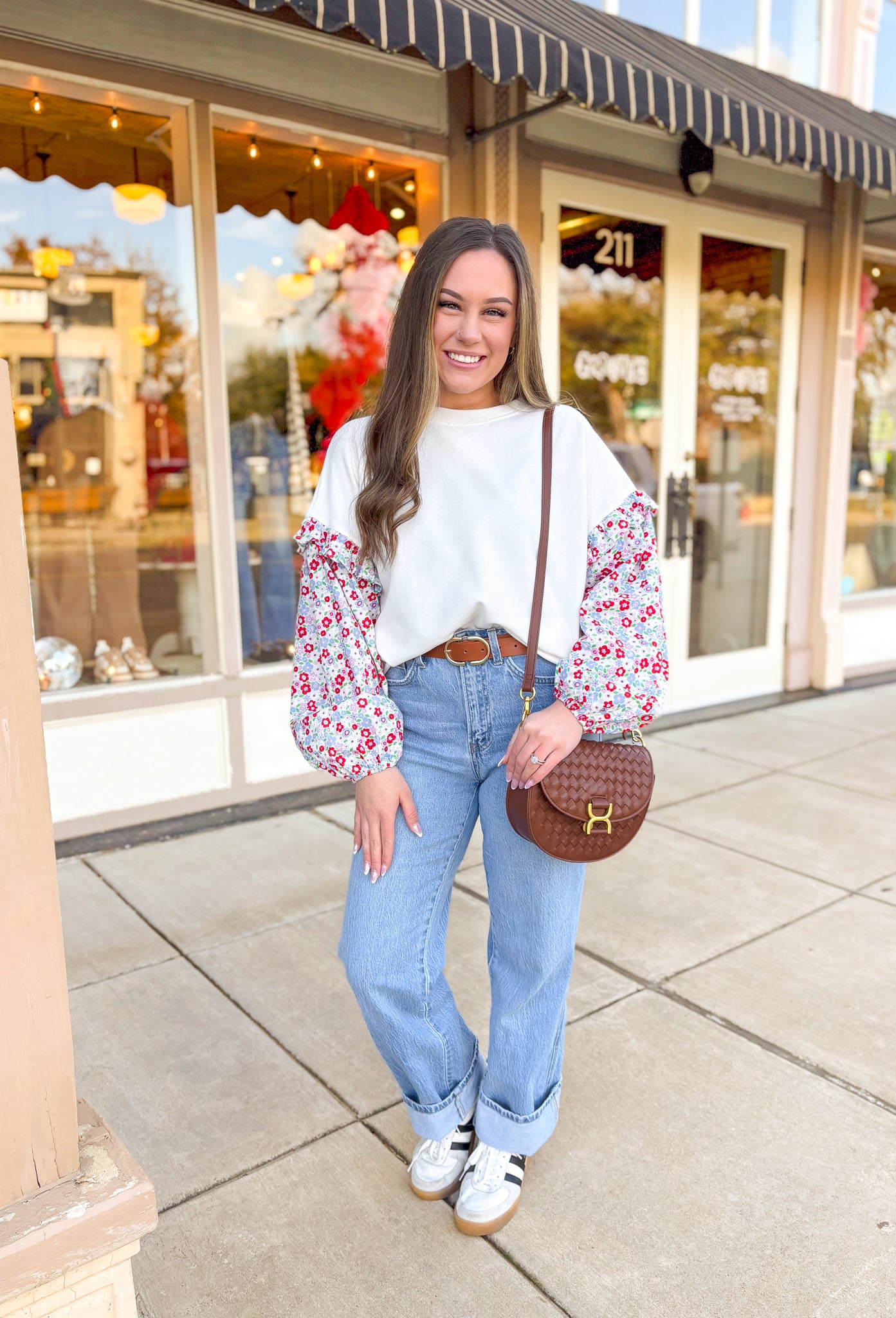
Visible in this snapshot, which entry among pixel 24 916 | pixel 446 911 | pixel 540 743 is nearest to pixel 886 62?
pixel 540 743

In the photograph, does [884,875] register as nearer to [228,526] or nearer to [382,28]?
[228,526]

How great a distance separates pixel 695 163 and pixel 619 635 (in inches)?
169

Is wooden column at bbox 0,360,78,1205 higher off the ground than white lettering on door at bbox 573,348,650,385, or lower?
lower

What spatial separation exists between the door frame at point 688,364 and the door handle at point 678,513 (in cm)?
4

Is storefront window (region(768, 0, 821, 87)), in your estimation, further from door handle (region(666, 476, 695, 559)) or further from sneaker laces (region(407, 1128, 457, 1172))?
sneaker laces (region(407, 1128, 457, 1172))

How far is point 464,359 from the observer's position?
1692 millimetres

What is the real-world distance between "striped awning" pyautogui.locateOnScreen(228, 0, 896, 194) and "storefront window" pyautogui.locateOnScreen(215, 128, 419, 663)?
883 mm

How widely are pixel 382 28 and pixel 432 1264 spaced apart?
330 cm

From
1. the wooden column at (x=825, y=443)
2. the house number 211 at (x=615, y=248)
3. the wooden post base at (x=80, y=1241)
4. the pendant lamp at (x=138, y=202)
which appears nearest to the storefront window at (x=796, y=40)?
the wooden column at (x=825, y=443)

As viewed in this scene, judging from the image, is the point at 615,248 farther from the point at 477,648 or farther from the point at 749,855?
the point at 477,648

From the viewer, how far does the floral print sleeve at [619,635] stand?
169cm

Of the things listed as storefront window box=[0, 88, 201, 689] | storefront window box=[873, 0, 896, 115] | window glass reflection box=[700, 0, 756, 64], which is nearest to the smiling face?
storefront window box=[0, 88, 201, 689]

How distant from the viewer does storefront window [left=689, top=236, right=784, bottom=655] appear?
18.4 feet

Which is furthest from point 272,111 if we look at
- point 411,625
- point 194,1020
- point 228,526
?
point 194,1020
